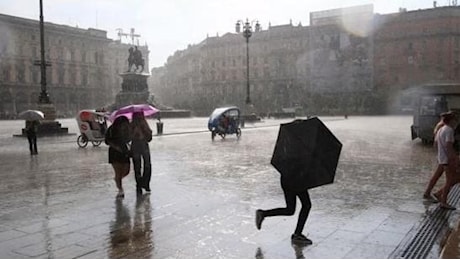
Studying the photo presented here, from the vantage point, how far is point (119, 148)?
8.52 m

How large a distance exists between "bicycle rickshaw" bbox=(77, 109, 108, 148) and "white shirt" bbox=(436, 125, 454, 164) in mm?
13501

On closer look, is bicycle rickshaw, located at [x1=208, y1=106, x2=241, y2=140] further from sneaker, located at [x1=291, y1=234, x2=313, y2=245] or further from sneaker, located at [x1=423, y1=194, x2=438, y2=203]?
sneaker, located at [x1=291, y1=234, x2=313, y2=245]

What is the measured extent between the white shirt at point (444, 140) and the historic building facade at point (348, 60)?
194 feet

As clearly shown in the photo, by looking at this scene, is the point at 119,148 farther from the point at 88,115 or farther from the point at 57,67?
the point at 57,67

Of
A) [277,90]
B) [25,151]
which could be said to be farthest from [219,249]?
[277,90]

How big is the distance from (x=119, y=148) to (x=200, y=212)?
2.23 meters

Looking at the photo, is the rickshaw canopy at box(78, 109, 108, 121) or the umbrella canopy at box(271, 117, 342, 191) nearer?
the umbrella canopy at box(271, 117, 342, 191)

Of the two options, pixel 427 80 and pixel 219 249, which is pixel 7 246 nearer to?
pixel 219 249

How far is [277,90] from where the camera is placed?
3442 inches

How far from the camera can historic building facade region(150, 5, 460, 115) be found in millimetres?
68938

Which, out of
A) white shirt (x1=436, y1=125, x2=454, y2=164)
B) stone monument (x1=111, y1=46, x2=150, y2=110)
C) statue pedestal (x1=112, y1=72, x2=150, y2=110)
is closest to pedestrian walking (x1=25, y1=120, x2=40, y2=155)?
white shirt (x1=436, y1=125, x2=454, y2=164)

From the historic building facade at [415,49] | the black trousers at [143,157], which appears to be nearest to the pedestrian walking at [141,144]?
the black trousers at [143,157]

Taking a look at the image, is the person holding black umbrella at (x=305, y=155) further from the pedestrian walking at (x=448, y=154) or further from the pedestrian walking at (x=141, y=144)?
the pedestrian walking at (x=141, y=144)

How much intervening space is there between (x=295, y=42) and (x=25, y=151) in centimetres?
7344
